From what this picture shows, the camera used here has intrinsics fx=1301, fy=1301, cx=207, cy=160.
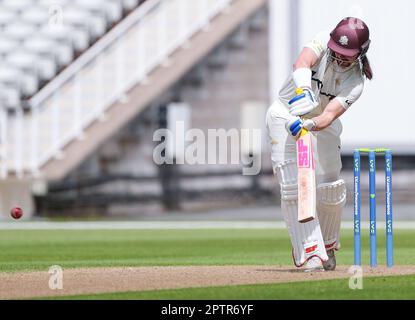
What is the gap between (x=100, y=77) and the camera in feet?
73.9

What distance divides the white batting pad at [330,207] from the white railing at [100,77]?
515 inches

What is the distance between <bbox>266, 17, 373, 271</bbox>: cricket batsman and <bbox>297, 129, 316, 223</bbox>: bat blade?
0.05 m

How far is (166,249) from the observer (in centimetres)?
1320


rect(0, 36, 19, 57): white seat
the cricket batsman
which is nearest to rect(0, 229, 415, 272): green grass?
the cricket batsman

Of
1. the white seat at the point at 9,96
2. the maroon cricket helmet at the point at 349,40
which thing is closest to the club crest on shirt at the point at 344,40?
the maroon cricket helmet at the point at 349,40

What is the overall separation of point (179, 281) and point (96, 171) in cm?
1471

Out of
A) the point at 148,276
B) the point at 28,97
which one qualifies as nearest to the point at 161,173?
the point at 28,97

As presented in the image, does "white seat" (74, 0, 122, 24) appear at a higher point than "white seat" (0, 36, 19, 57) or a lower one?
higher

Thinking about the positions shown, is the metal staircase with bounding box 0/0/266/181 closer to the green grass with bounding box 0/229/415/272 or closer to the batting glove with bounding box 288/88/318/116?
the green grass with bounding box 0/229/415/272

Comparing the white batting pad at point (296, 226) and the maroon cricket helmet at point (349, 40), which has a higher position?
the maroon cricket helmet at point (349, 40)

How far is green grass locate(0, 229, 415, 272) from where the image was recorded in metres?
10.7

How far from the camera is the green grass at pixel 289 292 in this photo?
716 centimetres

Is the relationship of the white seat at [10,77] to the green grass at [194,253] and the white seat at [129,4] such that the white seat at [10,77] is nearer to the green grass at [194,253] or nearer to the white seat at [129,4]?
the white seat at [129,4]

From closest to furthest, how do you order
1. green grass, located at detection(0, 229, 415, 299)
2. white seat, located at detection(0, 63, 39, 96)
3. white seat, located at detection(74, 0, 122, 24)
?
green grass, located at detection(0, 229, 415, 299) → white seat, located at detection(0, 63, 39, 96) → white seat, located at detection(74, 0, 122, 24)
